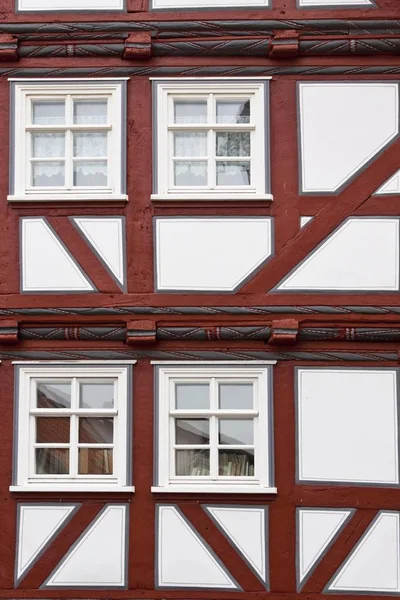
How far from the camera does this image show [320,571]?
9.39m

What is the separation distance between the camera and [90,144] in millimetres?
10164

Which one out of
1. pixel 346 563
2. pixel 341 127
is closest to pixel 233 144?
pixel 341 127

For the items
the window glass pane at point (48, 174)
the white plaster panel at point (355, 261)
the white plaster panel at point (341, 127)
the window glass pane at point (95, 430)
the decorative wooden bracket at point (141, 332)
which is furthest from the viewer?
the window glass pane at point (48, 174)

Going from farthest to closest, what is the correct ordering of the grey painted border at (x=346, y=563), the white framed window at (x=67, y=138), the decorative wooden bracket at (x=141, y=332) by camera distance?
the white framed window at (x=67, y=138)
the decorative wooden bracket at (x=141, y=332)
the grey painted border at (x=346, y=563)

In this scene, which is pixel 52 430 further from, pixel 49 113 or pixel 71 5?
pixel 71 5

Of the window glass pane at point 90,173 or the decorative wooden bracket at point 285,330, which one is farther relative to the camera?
the window glass pane at point 90,173

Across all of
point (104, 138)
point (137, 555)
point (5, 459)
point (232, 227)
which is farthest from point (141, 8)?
point (137, 555)

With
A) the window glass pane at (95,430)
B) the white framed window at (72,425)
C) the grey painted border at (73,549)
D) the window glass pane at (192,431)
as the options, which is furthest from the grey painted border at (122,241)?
the grey painted border at (73,549)

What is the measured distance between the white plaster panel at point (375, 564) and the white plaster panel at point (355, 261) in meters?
2.45

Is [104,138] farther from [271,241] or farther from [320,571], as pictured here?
[320,571]

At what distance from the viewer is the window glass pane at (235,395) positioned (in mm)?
9773

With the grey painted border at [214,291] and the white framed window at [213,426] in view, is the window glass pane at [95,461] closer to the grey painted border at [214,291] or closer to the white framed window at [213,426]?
the white framed window at [213,426]

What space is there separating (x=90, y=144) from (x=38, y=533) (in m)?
4.21

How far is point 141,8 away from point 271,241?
2.97 meters
